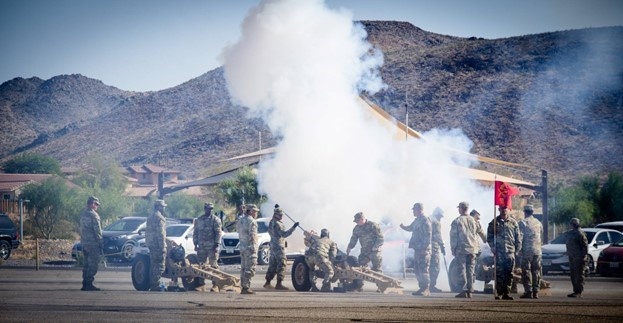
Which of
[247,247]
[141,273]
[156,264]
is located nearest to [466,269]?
[247,247]

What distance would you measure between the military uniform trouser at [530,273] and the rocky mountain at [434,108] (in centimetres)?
2231

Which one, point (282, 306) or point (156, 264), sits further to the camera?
point (156, 264)

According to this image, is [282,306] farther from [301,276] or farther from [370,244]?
[370,244]

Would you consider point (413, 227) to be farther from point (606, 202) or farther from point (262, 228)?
point (606, 202)

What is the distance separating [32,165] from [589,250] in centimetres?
6311

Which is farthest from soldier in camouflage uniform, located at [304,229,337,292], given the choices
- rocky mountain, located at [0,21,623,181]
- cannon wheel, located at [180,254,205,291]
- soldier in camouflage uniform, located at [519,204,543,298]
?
rocky mountain, located at [0,21,623,181]

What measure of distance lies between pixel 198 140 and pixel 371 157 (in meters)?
65.8

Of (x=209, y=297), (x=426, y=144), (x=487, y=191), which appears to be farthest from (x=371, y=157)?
(x=209, y=297)

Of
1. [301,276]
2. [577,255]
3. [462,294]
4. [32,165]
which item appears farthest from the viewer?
[32,165]

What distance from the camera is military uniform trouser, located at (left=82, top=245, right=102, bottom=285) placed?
816 inches

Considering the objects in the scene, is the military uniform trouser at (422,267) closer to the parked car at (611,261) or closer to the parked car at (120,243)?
the parked car at (611,261)

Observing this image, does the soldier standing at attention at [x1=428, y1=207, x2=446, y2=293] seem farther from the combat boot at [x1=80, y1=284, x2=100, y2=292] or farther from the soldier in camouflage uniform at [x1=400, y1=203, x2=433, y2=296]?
the combat boot at [x1=80, y1=284, x2=100, y2=292]

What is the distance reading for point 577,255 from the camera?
20.5m

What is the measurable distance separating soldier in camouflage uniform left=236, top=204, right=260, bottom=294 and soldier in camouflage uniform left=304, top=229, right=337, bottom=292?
129cm
